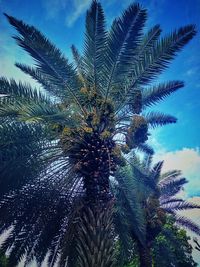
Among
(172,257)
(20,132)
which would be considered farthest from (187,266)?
(20,132)

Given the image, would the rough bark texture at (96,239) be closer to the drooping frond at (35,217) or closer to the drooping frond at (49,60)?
the drooping frond at (35,217)

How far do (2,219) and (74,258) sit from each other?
2946 mm

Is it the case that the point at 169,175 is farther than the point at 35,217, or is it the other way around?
the point at 169,175

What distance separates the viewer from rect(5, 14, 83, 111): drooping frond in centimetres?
904

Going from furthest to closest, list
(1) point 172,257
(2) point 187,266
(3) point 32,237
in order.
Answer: (2) point 187,266 < (1) point 172,257 < (3) point 32,237

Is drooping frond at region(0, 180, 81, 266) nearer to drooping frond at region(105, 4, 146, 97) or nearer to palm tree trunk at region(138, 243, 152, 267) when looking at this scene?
drooping frond at region(105, 4, 146, 97)

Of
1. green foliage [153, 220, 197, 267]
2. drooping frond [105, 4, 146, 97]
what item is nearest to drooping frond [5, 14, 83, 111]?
drooping frond [105, 4, 146, 97]

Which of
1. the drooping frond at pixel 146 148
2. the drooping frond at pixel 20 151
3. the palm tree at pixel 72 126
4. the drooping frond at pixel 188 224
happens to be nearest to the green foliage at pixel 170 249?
the drooping frond at pixel 188 224

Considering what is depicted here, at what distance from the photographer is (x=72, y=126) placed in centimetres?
995

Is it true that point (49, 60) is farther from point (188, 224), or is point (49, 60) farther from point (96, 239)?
point (188, 224)

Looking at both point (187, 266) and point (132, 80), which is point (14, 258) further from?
point (187, 266)

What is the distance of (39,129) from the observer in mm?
10172

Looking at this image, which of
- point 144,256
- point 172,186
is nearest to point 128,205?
point 144,256

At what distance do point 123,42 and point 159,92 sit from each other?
118 inches
